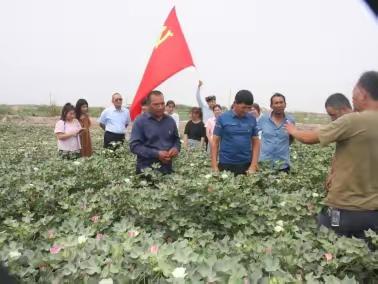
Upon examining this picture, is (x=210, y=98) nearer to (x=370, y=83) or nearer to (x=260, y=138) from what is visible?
(x=260, y=138)

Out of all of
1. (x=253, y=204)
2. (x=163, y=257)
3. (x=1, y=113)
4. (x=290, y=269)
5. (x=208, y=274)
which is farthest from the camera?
(x=1, y=113)

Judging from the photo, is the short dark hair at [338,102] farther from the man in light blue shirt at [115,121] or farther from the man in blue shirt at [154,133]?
the man in light blue shirt at [115,121]

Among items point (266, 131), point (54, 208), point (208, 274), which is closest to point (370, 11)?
point (208, 274)

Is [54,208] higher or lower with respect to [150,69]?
lower

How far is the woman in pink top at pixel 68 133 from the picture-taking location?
589 centimetres

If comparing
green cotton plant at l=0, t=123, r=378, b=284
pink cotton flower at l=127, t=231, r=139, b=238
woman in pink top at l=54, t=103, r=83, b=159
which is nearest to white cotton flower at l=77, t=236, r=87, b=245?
green cotton plant at l=0, t=123, r=378, b=284

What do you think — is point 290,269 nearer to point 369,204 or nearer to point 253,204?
point 369,204

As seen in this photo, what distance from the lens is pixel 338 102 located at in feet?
9.61

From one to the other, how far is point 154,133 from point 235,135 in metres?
0.73

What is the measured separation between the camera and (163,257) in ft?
5.65

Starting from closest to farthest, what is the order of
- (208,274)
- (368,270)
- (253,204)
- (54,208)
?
(208,274)
(368,270)
(253,204)
(54,208)

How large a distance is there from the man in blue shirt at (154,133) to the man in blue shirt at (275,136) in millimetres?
964

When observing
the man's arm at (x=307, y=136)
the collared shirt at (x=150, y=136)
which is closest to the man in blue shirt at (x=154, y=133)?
the collared shirt at (x=150, y=136)

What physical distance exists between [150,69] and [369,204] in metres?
3.26
